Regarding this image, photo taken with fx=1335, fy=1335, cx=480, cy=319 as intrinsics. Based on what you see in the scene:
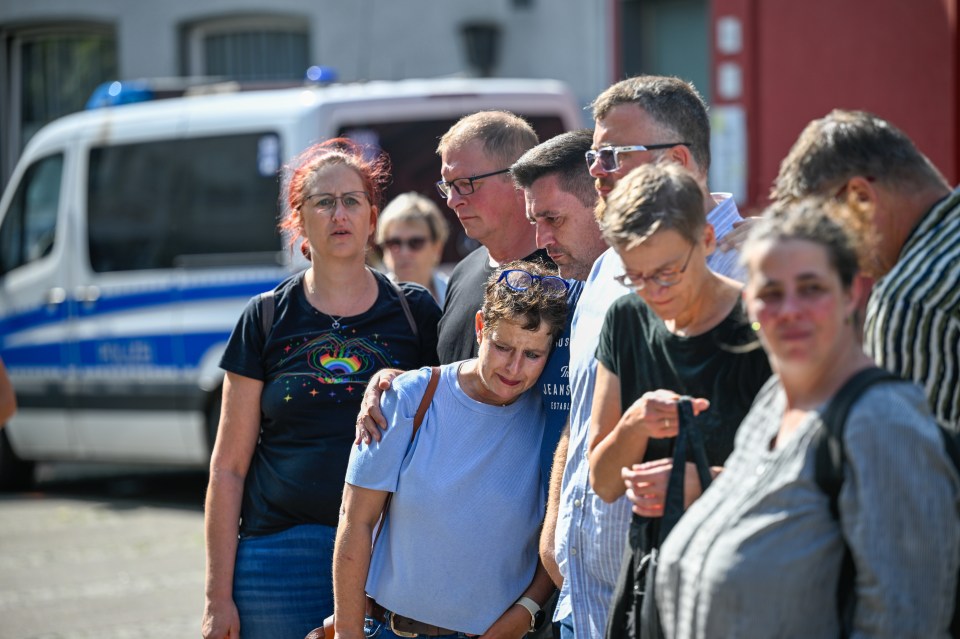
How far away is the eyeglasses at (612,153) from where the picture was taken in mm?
3189

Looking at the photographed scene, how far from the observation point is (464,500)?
329 cm

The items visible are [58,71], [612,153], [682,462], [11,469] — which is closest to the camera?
[682,462]

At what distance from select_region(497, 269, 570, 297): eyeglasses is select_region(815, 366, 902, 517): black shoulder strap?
1185 mm

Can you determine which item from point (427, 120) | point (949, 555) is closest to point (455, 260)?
point (427, 120)

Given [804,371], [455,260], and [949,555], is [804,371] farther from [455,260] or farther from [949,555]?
[455,260]

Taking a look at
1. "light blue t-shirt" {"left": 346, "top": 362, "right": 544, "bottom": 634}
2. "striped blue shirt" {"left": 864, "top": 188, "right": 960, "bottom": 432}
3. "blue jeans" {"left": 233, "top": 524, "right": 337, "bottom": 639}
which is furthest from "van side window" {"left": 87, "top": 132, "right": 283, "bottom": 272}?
"striped blue shirt" {"left": 864, "top": 188, "right": 960, "bottom": 432}

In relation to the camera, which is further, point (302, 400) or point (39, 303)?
point (39, 303)

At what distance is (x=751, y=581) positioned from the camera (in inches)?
85.9

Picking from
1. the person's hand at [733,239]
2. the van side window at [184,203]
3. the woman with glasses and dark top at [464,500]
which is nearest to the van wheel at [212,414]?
the van side window at [184,203]

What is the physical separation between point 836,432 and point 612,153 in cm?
123

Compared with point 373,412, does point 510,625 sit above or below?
below

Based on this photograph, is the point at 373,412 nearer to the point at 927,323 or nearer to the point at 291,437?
the point at 291,437

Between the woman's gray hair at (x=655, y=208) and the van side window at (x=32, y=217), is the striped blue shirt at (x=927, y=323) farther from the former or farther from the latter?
the van side window at (x=32, y=217)

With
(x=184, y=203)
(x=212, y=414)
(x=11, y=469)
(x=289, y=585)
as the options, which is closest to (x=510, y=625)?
(x=289, y=585)
